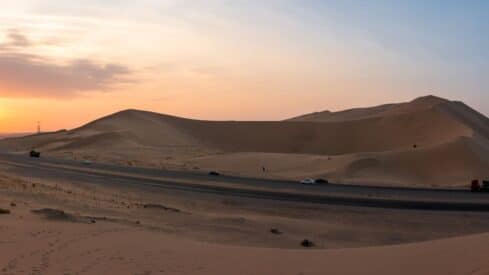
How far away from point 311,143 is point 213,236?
143 metres

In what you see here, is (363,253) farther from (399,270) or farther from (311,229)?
(311,229)

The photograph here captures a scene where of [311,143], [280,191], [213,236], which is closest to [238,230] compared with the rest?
[213,236]

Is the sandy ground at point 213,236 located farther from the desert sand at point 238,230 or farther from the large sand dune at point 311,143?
the large sand dune at point 311,143

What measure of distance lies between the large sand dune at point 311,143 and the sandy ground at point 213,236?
3951 cm

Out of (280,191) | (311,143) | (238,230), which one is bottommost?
(238,230)

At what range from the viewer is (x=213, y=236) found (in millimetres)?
26438

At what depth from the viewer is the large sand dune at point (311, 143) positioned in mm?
89750

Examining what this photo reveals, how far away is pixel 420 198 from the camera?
47.7 m

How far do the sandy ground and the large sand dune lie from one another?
39.5 metres

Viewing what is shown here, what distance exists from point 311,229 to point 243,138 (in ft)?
476

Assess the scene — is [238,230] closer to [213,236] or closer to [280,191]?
[213,236]

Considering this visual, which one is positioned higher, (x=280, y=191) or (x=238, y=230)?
(x=280, y=191)

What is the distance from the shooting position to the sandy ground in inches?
588

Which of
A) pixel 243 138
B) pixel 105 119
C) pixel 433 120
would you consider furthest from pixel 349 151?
pixel 105 119
